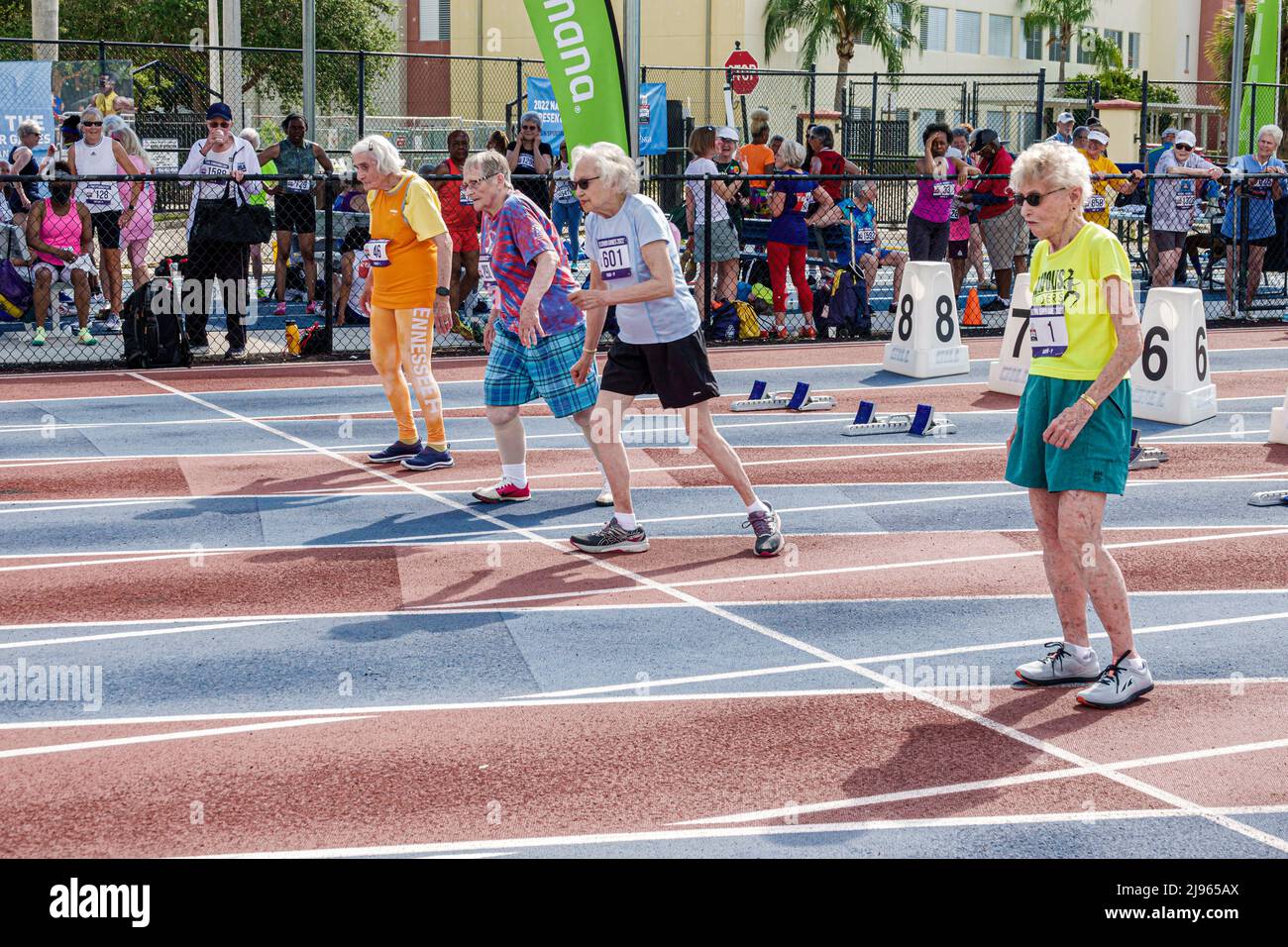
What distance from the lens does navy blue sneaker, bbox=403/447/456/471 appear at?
11.2 metres

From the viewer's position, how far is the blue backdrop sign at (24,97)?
888 inches

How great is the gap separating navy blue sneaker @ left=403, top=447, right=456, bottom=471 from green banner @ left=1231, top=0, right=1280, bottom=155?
16.6 meters

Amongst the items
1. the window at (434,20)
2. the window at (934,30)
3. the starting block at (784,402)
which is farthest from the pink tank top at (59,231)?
the window at (934,30)

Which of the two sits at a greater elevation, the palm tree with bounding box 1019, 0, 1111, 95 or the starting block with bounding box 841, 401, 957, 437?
the palm tree with bounding box 1019, 0, 1111, 95

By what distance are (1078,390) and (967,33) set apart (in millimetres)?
64083

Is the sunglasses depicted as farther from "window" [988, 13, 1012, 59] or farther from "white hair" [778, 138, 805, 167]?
"window" [988, 13, 1012, 59]

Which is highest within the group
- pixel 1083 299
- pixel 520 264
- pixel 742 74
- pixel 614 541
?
pixel 742 74

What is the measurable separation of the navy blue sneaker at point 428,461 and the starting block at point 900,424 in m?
3.22

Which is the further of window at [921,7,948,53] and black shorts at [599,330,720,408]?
window at [921,7,948,53]

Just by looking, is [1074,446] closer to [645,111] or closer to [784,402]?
[784,402]

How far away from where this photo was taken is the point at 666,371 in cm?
852

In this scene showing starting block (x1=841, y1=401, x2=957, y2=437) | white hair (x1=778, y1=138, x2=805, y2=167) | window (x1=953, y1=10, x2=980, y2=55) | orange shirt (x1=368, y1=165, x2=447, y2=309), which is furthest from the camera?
window (x1=953, y1=10, x2=980, y2=55)

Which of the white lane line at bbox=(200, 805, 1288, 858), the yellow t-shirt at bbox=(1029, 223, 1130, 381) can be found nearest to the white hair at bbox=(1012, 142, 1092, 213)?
the yellow t-shirt at bbox=(1029, 223, 1130, 381)

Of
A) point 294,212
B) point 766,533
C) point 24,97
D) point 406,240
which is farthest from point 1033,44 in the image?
point 766,533
